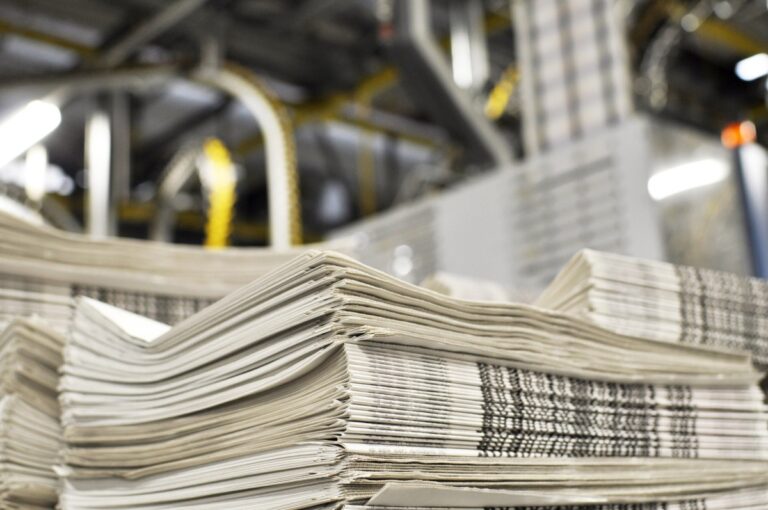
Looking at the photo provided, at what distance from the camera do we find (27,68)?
23.1 ft

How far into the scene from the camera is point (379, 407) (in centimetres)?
66

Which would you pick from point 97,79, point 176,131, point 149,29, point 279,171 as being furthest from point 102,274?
point 176,131

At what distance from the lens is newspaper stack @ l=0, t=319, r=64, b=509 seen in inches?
34.8

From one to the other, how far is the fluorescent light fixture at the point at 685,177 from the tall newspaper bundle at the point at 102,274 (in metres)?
1.72

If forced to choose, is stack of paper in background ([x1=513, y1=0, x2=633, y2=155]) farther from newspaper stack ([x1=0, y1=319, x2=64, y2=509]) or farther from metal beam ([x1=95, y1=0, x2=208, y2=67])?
metal beam ([x1=95, y1=0, x2=208, y2=67])

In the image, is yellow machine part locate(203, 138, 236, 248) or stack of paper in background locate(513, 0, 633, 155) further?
yellow machine part locate(203, 138, 236, 248)

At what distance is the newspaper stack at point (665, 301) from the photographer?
0.89 m

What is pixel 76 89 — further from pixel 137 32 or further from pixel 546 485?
pixel 137 32

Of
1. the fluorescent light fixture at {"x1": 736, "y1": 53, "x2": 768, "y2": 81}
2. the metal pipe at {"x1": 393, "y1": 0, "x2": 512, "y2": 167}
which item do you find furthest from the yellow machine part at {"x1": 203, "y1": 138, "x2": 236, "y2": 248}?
the fluorescent light fixture at {"x1": 736, "y1": 53, "x2": 768, "y2": 81}

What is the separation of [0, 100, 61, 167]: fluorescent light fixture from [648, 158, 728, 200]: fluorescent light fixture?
213cm

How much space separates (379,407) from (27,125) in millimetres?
3306

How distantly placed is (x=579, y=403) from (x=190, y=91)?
24.0ft

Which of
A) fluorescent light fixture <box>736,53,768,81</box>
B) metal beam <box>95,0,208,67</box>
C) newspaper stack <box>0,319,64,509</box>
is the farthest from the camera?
fluorescent light fixture <box>736,53,768,81</box>

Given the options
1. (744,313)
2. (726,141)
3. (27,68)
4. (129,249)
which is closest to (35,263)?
(129,249)
